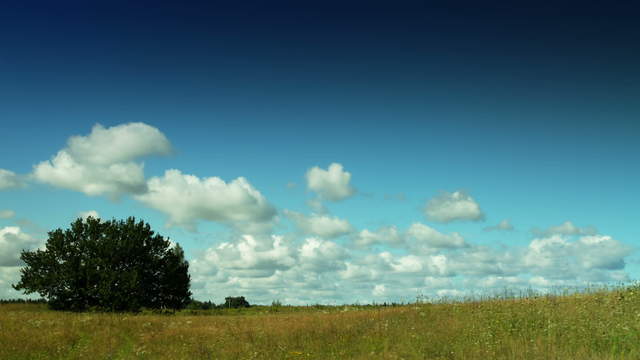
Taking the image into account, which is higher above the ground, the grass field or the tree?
the tree

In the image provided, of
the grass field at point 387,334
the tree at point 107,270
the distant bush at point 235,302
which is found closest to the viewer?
the grass field at point 387,334

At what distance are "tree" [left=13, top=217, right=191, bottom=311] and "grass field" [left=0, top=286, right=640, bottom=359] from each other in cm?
1545

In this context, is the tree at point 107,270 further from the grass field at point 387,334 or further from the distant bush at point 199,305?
the grass field at point 387,334

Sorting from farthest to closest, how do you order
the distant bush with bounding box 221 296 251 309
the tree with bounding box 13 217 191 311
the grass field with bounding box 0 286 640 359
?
the distant bush with bounding box 221 296 251 309
the tree with bounding box 13 217 191 311
the grass field with bounding box 0 286 640 359

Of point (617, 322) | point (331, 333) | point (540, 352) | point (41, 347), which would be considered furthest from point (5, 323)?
point (617, 322)

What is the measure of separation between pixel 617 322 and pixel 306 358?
11.1 m

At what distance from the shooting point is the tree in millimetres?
43719

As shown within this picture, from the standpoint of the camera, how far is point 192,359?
1966 cm

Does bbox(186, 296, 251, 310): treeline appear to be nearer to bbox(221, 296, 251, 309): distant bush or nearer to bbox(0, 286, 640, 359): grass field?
bbox(221, 296, 251, 309): distant bush

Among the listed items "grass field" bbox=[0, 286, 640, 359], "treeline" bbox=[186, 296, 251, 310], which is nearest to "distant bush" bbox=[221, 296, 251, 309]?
"treeline" bbox=[186, 296, 251, 310]

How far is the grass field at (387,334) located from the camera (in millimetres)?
18734

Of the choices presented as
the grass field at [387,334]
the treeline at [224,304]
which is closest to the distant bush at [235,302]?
the treeline at [224,304]

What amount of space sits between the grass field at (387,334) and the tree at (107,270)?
50.7 ft

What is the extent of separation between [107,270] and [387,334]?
28687mm
